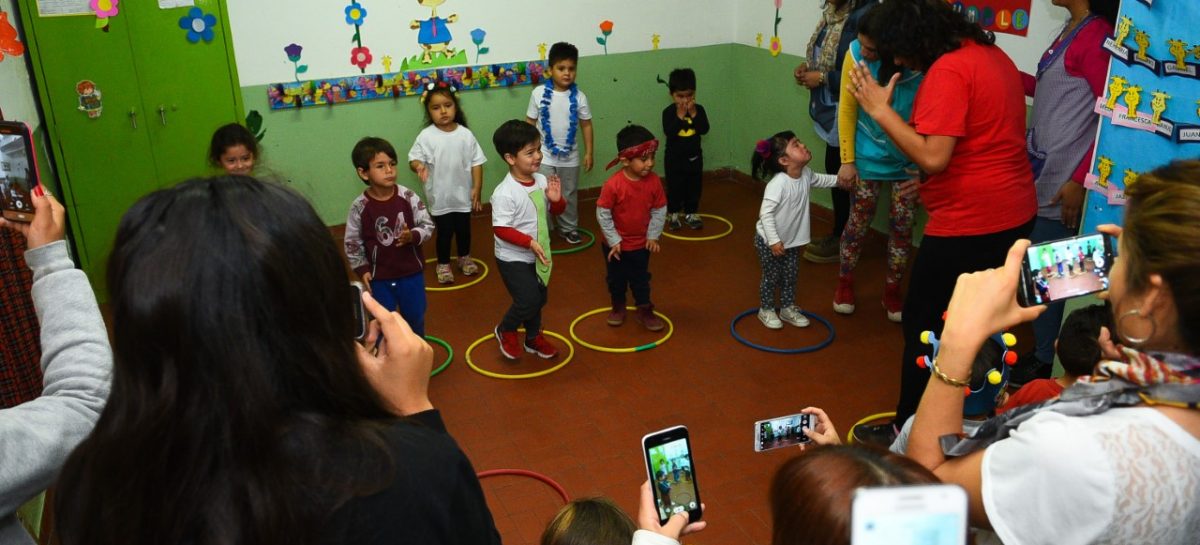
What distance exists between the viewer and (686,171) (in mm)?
7562

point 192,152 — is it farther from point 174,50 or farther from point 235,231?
point 235,231

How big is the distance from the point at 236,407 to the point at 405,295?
3.79 m

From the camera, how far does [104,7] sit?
601cm

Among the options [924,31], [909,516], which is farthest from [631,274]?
[909,516]

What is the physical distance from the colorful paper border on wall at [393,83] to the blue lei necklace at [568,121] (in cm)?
58

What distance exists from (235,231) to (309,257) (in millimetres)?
111

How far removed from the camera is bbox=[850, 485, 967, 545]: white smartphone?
33.7 inches

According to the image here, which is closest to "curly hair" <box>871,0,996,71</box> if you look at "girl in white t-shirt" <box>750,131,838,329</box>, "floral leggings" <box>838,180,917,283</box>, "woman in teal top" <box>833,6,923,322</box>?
"woman in teal top" <box>833,6,923,322</box>

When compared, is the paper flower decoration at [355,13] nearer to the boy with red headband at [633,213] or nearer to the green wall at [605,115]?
the green wall at [605,115]

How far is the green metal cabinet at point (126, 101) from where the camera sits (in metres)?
6.03

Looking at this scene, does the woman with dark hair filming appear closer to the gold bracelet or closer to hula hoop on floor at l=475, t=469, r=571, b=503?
the gold bracelet

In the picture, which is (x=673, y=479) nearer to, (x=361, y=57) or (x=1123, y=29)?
(x=1123, y=29)

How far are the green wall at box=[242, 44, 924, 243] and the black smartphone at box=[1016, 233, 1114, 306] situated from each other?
524cm

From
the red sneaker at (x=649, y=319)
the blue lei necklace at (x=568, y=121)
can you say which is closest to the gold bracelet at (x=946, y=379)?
the red sneaker at (x=649, y=319)
